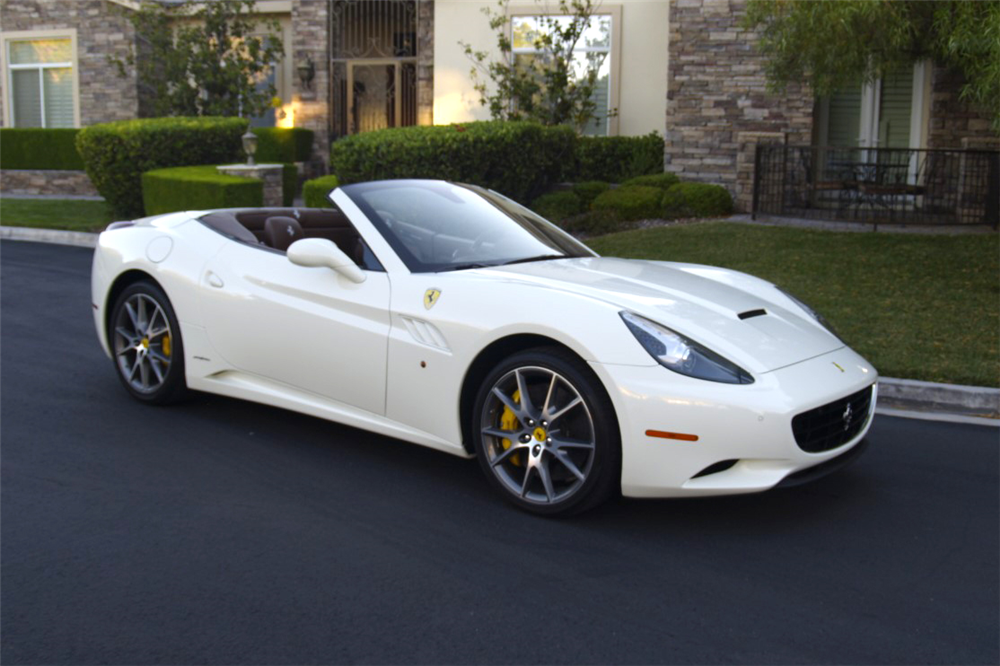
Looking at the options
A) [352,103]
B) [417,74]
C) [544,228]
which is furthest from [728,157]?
[544,228]

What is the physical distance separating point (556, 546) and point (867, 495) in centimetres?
167

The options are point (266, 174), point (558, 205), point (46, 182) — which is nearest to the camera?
point (558, 205)

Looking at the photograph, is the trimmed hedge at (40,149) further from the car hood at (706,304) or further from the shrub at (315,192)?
the car hood at (706,304)

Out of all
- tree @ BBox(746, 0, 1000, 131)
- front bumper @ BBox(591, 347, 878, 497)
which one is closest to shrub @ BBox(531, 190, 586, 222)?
tree @ BBox(746, 0, 1000, 131)

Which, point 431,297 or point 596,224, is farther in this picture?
point 596,224

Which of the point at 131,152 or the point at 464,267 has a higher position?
the point at 131,152

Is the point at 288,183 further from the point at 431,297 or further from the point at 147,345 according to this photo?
the point at 431,297

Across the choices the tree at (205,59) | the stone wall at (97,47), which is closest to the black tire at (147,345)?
the tree at (205,59)

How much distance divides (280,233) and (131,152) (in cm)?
1165

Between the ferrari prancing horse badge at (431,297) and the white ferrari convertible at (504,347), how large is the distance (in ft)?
0.07

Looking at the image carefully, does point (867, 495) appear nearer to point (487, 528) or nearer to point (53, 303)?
point (487, 528)

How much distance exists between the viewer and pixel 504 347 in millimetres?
4801

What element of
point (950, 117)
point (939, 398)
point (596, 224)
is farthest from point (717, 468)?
point (950, 117)

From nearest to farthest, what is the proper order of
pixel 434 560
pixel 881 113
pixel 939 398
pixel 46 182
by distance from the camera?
pixel 434 560, pixel 939 398, pixel 881 113, pixel 46 182
